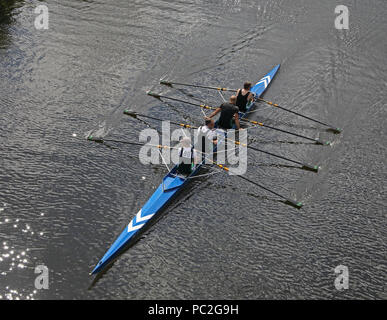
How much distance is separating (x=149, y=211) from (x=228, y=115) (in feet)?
21.8

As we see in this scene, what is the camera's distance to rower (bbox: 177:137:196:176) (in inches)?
627

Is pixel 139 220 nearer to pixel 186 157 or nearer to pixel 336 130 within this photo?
pixel 186 157

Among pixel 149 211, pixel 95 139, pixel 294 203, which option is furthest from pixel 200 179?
pixel 95 139

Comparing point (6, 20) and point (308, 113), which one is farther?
point (6, 20)

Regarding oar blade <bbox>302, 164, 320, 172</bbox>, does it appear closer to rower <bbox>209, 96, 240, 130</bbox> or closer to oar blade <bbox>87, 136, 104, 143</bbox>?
rower <bbox>209, 96, 240, 130</bbox>

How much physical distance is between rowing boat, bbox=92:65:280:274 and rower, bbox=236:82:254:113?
4846 millimetres

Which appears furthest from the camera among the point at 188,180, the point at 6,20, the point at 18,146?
the point at 6,20

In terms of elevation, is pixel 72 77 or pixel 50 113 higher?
pixel 72 77

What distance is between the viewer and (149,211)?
14.9m
